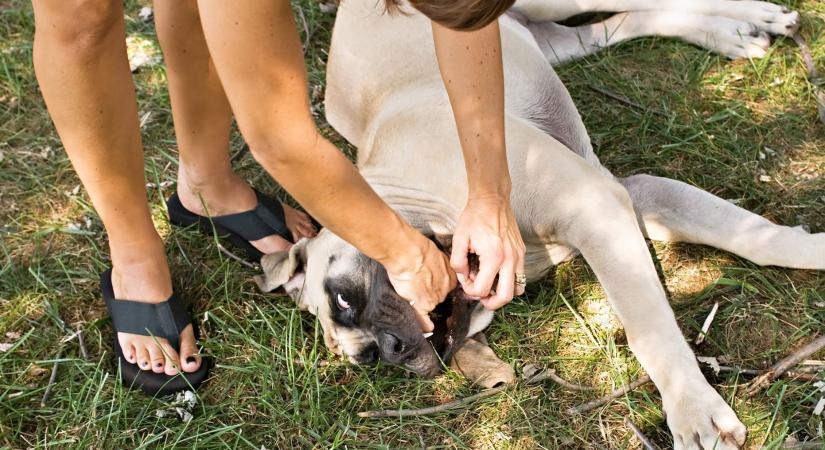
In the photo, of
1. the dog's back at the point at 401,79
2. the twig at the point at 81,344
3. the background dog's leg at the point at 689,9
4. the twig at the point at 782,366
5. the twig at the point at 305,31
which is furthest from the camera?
the twig at the point at 305,31

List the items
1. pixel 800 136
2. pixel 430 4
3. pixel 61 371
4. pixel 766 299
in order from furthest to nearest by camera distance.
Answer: pixel 800 136, pixel 61 371, pixel 766 299, pixel 430 4

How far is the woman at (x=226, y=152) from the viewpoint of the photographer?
6.00 ft

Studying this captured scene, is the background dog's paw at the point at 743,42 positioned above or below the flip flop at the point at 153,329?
above

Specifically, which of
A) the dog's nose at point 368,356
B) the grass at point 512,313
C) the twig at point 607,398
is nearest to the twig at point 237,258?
the grass at point 512,313

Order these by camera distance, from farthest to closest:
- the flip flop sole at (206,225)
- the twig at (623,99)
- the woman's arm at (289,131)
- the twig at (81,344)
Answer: the twig at (623,99) < the flip flop sole at (206,225) < the twig at (81,344) < the woman's arm at (289,131)

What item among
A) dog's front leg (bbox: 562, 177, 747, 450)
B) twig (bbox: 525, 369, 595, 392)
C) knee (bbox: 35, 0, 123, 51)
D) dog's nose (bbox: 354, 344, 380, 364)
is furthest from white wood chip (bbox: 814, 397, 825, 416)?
knee (bbox: 35, 0, 123, 51)

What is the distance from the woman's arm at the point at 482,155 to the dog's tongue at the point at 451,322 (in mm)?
292

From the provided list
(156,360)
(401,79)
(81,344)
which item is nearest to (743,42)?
(401,79)

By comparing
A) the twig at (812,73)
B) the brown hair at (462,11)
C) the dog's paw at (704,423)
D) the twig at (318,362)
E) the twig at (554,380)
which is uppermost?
the brown hair at (462,11)

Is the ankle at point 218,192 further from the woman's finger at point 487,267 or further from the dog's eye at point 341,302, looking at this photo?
the woman's finger at point 487,267

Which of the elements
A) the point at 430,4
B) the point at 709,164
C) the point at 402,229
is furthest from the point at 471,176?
Answer: the point at 709,164

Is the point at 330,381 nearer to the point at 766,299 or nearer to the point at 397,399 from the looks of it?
the point at 397,399

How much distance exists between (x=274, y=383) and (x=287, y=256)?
466mm

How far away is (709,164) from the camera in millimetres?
3326
